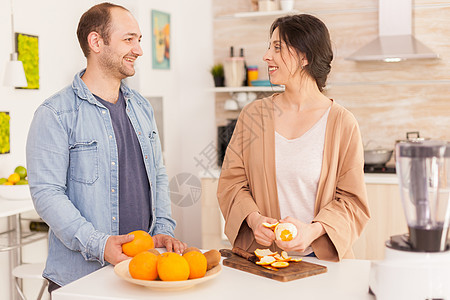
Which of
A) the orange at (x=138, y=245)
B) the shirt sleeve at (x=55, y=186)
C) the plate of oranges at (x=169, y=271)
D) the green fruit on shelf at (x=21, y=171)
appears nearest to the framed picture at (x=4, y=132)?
the green fruit on shelf at (x=21, y=171)

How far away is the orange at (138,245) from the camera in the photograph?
Answer: 1626mm

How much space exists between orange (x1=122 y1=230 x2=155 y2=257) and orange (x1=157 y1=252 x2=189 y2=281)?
0.79 ft

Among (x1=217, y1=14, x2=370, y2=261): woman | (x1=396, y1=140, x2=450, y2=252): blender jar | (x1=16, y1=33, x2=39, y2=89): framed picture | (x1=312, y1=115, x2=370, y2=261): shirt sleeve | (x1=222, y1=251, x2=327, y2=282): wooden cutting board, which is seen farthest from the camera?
(x1=16, y1=33, x2=39, y2=89): framed picture

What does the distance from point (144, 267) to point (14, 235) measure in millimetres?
2137

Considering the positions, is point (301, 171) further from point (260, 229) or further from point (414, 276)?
point (414, 276)

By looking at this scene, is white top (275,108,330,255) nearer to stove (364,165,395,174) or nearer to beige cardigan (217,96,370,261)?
beige cardigan (217,96,370,261)

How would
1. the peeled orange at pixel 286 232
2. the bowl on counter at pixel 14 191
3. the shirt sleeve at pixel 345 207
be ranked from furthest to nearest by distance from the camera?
the bowl on counter at pixel 14 191 < the shirt sleeve at pixel 345 207 < the peeled orange at pixel 286 232

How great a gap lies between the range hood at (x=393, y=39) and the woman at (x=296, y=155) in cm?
201

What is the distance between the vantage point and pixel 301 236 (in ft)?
5.35

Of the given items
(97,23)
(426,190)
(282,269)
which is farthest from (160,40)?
(426,190)

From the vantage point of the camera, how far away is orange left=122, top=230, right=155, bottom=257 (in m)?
1.63

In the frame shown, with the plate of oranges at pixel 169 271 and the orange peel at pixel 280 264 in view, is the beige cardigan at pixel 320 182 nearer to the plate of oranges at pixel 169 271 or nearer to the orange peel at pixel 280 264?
the orange peel at pixel 280 264

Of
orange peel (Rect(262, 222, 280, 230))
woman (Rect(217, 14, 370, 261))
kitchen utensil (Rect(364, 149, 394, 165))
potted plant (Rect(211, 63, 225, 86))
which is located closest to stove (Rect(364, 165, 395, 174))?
kitchen utensil (Rect(364, 149, 394, 165))

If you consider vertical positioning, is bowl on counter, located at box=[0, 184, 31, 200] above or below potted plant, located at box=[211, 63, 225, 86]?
below
